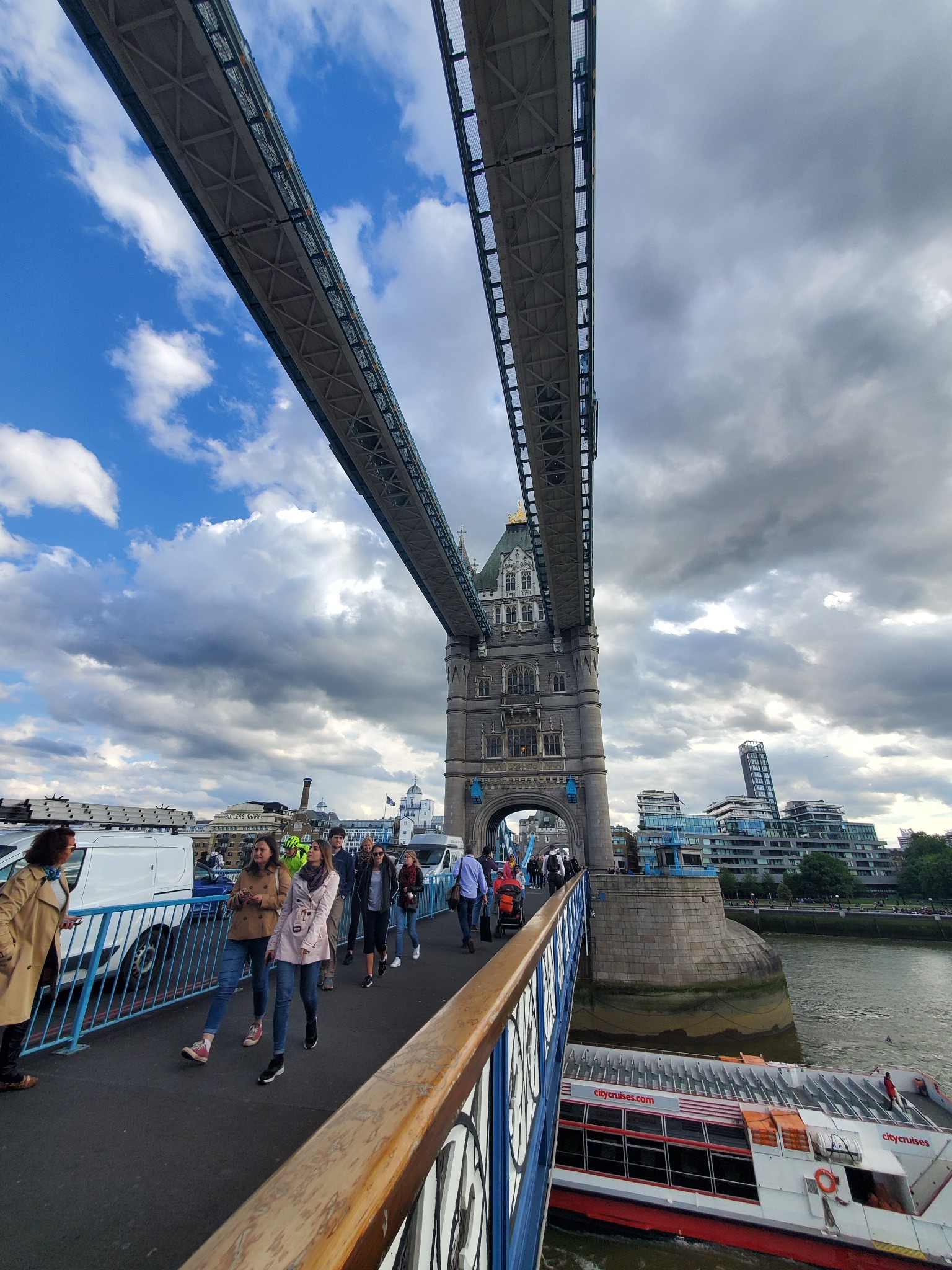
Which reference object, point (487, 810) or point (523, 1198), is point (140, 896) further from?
point (487, 810)

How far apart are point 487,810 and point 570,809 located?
4.36 metres

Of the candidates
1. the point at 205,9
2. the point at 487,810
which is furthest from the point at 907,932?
the point at 205,9

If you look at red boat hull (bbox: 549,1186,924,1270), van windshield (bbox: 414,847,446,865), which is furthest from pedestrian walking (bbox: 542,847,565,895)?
red boat hull (bbox: 549,1186,924,1270)

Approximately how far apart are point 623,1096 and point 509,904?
5487 millimetres

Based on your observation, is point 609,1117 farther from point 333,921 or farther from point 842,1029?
point 842,1029

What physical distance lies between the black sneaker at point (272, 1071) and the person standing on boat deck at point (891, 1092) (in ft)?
44.8

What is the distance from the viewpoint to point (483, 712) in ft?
109

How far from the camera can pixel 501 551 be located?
3909cm

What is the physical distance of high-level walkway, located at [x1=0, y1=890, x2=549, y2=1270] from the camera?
254cm

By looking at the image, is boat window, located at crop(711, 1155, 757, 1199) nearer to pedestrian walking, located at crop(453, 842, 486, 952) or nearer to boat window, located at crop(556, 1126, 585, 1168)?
boat window, located at crop(556, 1126, 585, 1168)

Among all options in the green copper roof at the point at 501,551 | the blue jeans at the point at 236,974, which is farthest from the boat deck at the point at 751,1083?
the green copper roof at the point at 501,551

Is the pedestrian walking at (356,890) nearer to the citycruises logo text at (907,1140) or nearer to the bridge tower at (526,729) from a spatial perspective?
the citycruises logo text at (907,1140)

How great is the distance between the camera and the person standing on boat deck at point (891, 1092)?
11414mm

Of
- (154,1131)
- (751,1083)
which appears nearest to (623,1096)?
(751,1083)
